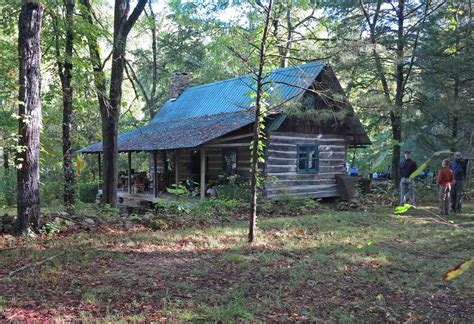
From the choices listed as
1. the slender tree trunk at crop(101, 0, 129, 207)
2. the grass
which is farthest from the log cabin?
the grass

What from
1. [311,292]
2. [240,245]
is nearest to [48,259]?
[240,245]

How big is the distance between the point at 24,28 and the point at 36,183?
9.62ft

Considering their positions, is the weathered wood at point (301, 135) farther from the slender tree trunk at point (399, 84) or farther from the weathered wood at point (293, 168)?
the slender tree trunk at point (399, 84)

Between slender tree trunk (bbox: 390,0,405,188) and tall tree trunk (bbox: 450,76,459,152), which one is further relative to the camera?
tall tree trunk (bbox: 450,76,459,152)

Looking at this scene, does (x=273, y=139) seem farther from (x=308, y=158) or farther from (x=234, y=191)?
(x=234, y=191)

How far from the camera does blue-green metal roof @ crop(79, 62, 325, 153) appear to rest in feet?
51.4

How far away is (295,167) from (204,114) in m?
5.89

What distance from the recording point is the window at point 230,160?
18.8 meters

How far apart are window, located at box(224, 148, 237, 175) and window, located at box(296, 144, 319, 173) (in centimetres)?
301

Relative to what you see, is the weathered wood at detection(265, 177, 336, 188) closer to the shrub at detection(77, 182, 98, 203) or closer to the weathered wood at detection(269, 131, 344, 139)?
the weathered wood at detection(269, 131, 344, 139)

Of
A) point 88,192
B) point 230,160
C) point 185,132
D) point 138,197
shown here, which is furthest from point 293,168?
point 88,192

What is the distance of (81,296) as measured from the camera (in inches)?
207

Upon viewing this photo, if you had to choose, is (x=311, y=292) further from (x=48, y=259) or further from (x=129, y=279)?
(x=48, y=259)

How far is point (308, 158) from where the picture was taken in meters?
18.2
